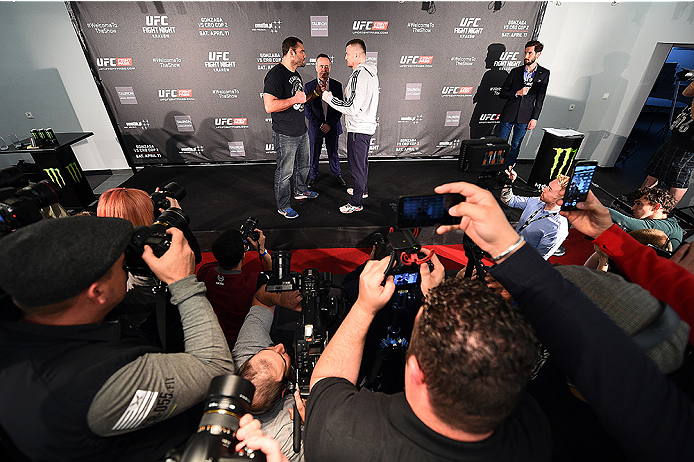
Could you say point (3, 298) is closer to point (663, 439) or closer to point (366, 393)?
point (366, 393)

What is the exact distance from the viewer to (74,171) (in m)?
3.86

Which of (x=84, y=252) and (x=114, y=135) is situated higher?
(x=84, y=252)

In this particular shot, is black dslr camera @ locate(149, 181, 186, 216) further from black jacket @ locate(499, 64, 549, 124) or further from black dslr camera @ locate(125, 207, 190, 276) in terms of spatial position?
black jacket @ locate(499, 64, 549, 124)

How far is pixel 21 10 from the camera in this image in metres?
3.91

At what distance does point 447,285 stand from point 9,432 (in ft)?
3.64

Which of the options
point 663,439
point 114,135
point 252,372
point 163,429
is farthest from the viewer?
point 114,135

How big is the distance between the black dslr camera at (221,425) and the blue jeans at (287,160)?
283 centimetres

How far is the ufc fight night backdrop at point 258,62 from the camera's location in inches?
162

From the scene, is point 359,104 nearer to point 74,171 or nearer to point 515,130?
point 515,130

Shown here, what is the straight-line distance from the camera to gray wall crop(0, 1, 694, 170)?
4.02 metres

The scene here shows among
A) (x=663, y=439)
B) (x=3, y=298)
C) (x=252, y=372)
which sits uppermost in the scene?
(x=3, y=298)

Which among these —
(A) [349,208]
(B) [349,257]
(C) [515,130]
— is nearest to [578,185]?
(B) [349,257]

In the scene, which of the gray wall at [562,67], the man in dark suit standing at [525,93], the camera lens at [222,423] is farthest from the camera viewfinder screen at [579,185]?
the gray wall at [562,67]

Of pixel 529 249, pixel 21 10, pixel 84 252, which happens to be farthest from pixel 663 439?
pixel 21 10
